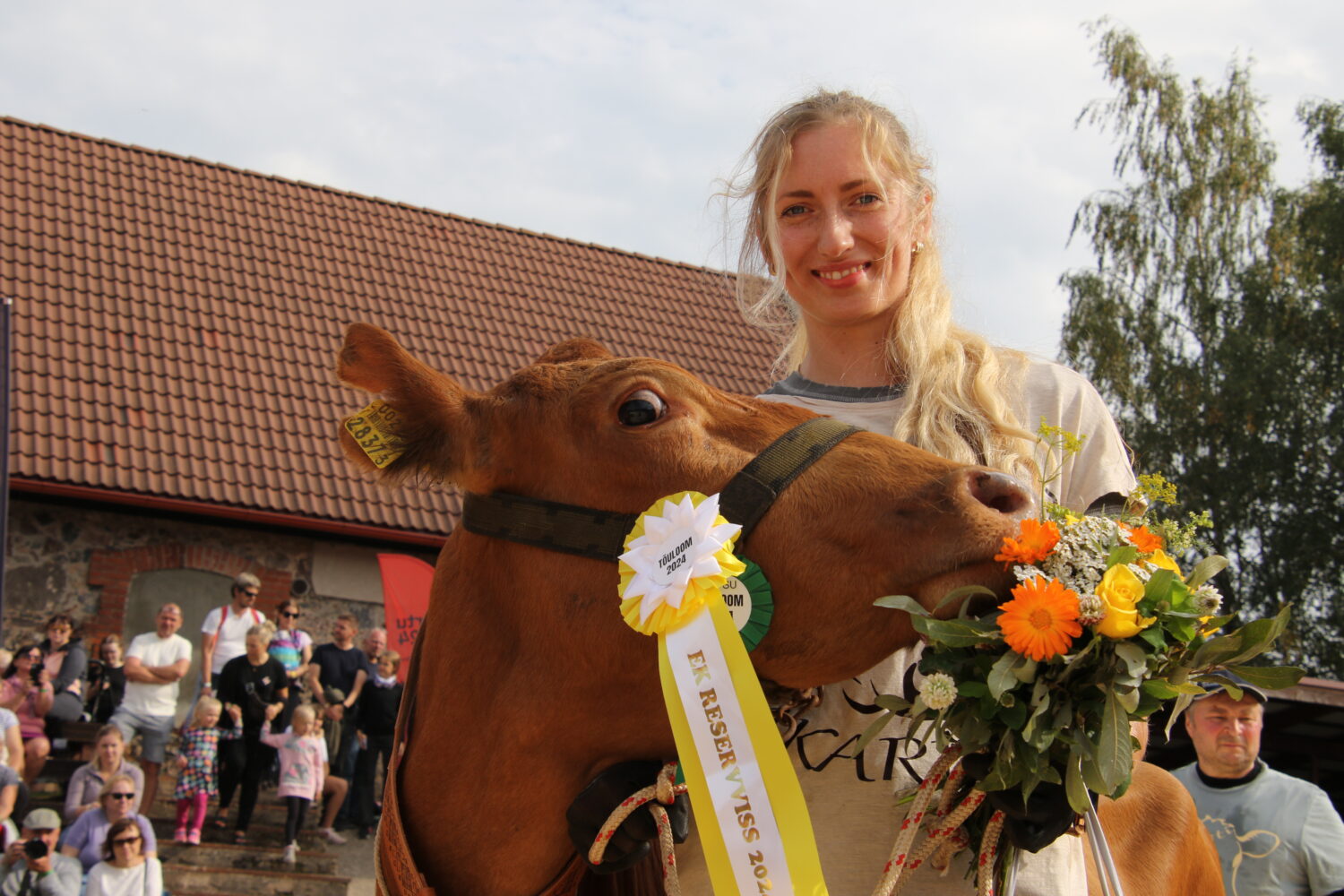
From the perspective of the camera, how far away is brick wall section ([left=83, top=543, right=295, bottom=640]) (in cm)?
1505

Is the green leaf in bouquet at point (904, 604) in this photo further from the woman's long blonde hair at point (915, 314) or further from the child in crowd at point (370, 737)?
the child in crowd at point (370, 737)

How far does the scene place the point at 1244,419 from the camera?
22.7 metres

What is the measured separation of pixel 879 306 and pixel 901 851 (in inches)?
48.8

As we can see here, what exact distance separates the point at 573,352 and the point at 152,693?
9.56 meters

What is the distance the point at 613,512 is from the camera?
2.45m

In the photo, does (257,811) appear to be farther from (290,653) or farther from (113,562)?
(113,562)

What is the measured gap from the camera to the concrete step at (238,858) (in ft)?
33.3

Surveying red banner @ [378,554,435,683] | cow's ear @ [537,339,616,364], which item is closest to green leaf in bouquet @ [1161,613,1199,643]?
cow's ear @ [537,339,616,364]

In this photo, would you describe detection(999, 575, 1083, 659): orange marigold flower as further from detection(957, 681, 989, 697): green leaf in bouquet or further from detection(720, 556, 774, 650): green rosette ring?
detection(720, 556, 774, 650): green rosette ring

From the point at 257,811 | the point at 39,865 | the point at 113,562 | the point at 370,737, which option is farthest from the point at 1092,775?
the point at 113,562

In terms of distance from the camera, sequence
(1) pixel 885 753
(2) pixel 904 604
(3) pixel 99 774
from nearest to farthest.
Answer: (2) pixel 904 604, (1) pixel 885 753, (3) pixel 99 774

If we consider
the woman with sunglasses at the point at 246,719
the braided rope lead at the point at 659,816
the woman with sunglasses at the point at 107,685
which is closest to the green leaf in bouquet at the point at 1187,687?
the braided rope lead at the point at 659,816

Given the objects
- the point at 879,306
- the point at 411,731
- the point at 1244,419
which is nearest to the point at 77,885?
the point at 411,731

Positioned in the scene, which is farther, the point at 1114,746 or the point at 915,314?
the point at 915,314
